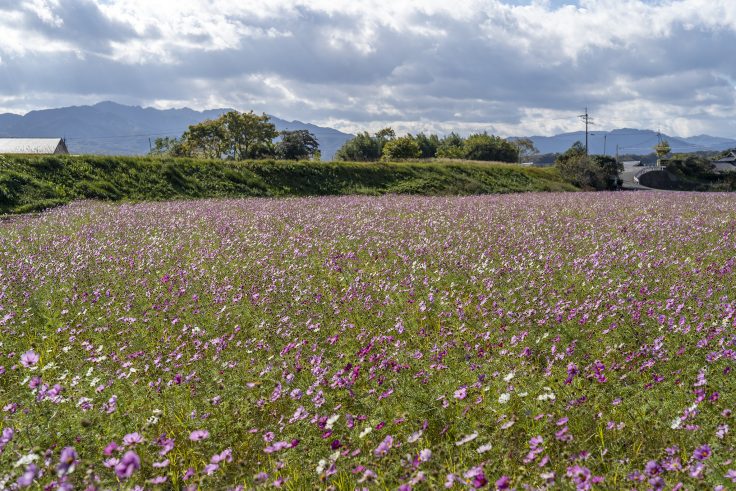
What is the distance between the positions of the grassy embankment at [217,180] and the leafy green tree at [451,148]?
51.5 meters

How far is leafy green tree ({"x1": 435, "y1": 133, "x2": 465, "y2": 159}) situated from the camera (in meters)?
Result: 99.4

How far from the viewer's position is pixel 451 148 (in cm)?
10262

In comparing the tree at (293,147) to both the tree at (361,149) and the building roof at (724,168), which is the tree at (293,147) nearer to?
the tree at (361,149)

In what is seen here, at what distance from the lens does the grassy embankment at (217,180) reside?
88.6 feet

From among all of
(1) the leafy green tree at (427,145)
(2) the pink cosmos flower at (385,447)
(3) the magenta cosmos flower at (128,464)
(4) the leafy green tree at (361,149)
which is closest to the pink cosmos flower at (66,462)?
(3) the magenta cosmos flower at (128,464)

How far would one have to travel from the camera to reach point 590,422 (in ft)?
12.6

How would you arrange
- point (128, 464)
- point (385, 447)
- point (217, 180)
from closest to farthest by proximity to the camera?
point (128, 464) → point (385, 447) → point (217, 180)

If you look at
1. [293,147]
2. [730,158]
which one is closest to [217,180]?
[293,147]

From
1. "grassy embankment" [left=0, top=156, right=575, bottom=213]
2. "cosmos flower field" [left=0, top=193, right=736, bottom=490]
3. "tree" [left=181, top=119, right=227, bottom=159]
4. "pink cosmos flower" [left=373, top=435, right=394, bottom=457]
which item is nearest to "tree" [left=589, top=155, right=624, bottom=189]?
"grassy embankment" [left=0, top=156, right=575, bottom=213]

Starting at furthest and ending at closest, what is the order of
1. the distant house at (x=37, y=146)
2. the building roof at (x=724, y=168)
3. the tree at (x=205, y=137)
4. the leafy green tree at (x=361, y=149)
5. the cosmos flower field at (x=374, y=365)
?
1. the leafy green tree at (x=361, y=149)
2. the building roof at (x=724, y=168)
3. the distant house at (x=37, y=146)
4. the tree at (x=205, y=137)
5. the cosmos flower field at (x=374, y=365)

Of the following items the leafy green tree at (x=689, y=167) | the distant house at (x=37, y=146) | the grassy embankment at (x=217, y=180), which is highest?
the distant house at (x=37, y=146)

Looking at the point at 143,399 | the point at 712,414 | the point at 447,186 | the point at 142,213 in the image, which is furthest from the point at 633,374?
the point at 447,186

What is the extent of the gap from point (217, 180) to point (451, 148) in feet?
244

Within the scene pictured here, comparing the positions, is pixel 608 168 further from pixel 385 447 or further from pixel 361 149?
pixel 385 447
